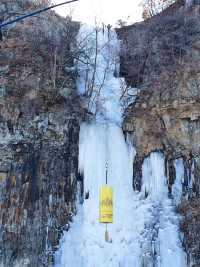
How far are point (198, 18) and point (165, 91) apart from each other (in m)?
3.55

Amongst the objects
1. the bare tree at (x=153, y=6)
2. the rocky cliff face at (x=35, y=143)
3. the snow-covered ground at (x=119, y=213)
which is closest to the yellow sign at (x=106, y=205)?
the snow-covered ground at (x=119, y=213)

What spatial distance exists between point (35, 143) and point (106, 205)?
298cm

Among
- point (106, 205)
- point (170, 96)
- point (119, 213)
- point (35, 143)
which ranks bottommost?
point (119, 213)

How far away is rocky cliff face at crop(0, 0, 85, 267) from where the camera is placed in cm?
1430

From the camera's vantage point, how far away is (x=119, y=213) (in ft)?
50.4

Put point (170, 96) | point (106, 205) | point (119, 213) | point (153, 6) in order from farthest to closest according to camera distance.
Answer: point (153, 6) → point (170, 96) → point (119, 213) → point (106, 205)

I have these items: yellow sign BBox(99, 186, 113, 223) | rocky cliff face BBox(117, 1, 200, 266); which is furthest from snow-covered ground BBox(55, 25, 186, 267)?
rocky cliff face BBox(117, 1, 200, 266)

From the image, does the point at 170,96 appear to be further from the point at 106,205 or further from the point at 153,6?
the point at 153,6

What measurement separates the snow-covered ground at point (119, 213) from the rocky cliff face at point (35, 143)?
424 mm

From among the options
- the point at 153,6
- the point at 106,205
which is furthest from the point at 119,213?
the point at 153,6

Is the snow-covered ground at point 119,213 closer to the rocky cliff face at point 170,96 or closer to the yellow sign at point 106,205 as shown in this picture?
the yellow sign at point 106,205

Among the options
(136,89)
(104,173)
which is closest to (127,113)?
(136,89)

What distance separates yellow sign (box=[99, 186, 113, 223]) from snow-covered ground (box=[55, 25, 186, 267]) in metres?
0.14

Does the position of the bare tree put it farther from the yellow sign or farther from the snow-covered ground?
the yellow sign
